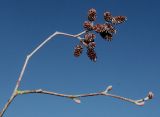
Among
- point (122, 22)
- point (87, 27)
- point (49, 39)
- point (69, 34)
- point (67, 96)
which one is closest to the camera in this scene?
point (67, 96)

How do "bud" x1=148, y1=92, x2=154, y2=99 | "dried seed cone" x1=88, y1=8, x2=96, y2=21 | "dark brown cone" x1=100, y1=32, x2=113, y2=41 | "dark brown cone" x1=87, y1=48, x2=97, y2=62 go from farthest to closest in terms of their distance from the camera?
1. "dried seed cone" x1=88, y1=8, x2=96, y2=21
2. "dark brown cone" x1=100, y1=32, x2=113, y2=41
3. "dark brown cone" x1=87, y1=48, x2=97, y2=62
4. "bud" x1=148, y1=92, x2=154, y2=99

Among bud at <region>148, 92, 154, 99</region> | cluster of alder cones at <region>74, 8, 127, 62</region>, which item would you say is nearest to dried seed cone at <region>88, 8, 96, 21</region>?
cluster of alder cones at <region>74, 8, 127, 62</region>

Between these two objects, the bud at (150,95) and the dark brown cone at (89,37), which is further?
the dark brown cone at (89,37)

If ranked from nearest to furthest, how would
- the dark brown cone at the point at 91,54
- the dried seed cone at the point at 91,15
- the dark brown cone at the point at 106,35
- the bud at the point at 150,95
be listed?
the bud at the point at 150,95
the dark brown cone at the point at 91,54
the dark brown cone at the point at 106,35
the dried seed cone at the point at 91,15

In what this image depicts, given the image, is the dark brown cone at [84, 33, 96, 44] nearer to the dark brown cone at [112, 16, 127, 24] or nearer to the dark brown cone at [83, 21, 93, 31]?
the dark brown cone at [83, 21, 93, 31]

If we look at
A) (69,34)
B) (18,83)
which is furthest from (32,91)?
(69,34)

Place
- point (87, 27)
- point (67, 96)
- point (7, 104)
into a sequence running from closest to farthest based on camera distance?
point (7, 104) → point (67, 96) → point (87, 27)

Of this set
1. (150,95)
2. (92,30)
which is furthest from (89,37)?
(150,95)

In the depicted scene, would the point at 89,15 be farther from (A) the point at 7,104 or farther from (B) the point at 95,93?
(A) the point at 7,104

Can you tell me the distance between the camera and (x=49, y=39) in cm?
373

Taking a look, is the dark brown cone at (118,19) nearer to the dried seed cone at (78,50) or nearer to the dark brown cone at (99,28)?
the dark brown cone at (99,28)

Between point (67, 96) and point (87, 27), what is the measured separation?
4.43 ft

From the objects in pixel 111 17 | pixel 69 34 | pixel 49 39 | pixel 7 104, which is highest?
pixel 111 17

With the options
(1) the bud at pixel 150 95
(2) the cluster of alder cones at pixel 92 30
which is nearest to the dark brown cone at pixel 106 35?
(2) the cluster of alder cones at pixel 92 30
